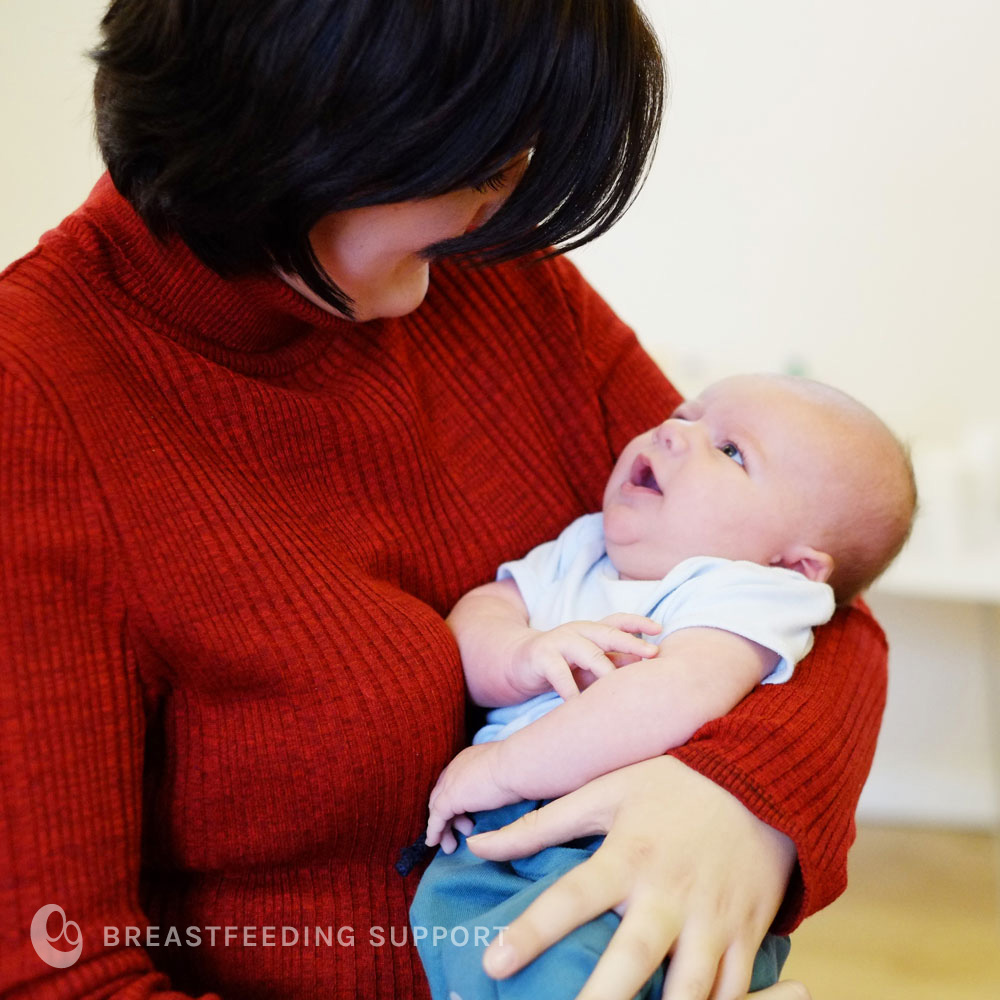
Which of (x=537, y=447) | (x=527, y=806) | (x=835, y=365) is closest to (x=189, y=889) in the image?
(x=527, y=806)

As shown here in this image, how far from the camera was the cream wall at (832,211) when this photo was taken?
2.45m

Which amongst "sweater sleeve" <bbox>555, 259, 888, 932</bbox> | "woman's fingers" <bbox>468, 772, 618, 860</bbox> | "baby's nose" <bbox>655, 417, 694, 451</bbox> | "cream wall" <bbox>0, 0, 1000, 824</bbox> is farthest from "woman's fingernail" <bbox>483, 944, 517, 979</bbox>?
"cream wall" <bbox>0, 0, 1000, 824</bbox>

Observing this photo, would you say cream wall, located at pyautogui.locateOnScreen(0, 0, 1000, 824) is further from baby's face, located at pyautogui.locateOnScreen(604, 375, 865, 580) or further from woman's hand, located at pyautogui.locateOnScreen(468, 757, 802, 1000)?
woman's hand, located at pyautogui.locateOnScreen(468, 757, 802, 1000)

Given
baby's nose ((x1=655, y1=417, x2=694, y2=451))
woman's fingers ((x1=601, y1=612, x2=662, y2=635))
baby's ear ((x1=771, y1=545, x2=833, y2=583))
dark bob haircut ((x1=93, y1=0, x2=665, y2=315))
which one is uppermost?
dark bob haircut ((x1=93, y1=0, x2=665, y2=315))

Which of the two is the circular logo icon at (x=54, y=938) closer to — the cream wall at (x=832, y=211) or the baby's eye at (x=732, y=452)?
the baby's eye at (x=732, y=452)

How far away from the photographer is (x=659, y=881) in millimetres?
789

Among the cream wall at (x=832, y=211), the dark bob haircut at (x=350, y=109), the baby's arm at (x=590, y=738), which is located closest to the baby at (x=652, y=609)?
the baby's arm at (x=590, y=738)

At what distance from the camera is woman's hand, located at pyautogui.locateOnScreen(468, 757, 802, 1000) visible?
75cm

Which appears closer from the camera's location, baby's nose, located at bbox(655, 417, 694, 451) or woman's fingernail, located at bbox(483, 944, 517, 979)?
woman's fingernail, located at bbox(483, 944, 517, 979)

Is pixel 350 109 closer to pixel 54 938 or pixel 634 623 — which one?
pixel 634 623

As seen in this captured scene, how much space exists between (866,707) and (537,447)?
445 millimetres

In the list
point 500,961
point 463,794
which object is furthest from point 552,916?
point 463,794

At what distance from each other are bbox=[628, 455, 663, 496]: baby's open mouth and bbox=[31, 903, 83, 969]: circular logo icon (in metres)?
0.69

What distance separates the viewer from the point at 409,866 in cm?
94
